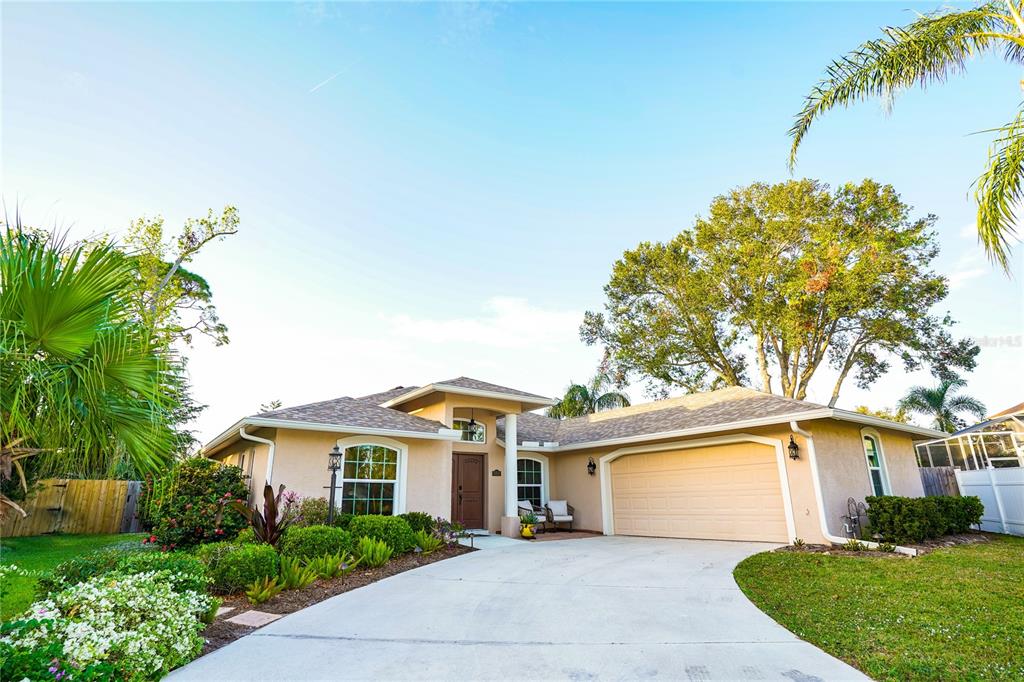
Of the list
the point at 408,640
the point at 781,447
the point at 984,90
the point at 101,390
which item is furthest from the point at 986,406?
the point at 101,390

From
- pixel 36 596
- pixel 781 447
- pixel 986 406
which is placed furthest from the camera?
pixel 986 406

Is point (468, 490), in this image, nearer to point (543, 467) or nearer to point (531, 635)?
point (543, 467)

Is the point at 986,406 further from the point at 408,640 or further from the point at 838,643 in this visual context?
the point at 408,640

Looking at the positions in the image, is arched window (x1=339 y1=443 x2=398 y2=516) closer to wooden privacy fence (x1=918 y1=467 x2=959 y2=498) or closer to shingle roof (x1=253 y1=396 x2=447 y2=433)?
shingle roof (x1=253 y1=396 x2=447 y2=433)

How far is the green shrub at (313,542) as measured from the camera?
744 cm

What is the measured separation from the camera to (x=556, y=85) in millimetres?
12078

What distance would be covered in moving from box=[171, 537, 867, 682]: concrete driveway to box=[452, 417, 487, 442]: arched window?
→ 5.90 metres

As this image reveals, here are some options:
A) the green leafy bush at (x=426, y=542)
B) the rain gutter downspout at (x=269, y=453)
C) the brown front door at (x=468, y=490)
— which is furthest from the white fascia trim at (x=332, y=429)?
the green leafy bush at (x=426, y=542)

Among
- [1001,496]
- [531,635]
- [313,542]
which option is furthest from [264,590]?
[1001,496]

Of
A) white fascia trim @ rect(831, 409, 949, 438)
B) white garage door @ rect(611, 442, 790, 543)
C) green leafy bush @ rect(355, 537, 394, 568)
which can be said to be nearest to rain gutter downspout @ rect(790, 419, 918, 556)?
white fascia trim @ rect(831, 409, 949, 438)

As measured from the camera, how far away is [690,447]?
12.1 meters

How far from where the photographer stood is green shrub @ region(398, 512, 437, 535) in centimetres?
1002

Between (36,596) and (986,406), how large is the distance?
3483cm

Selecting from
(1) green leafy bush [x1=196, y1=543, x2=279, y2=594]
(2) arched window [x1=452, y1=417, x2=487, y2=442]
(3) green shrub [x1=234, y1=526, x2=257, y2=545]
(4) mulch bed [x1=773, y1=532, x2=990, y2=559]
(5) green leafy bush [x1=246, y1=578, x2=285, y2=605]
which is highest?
(2) arched window [x1=452, y1=417, x2=487, y2=442]
